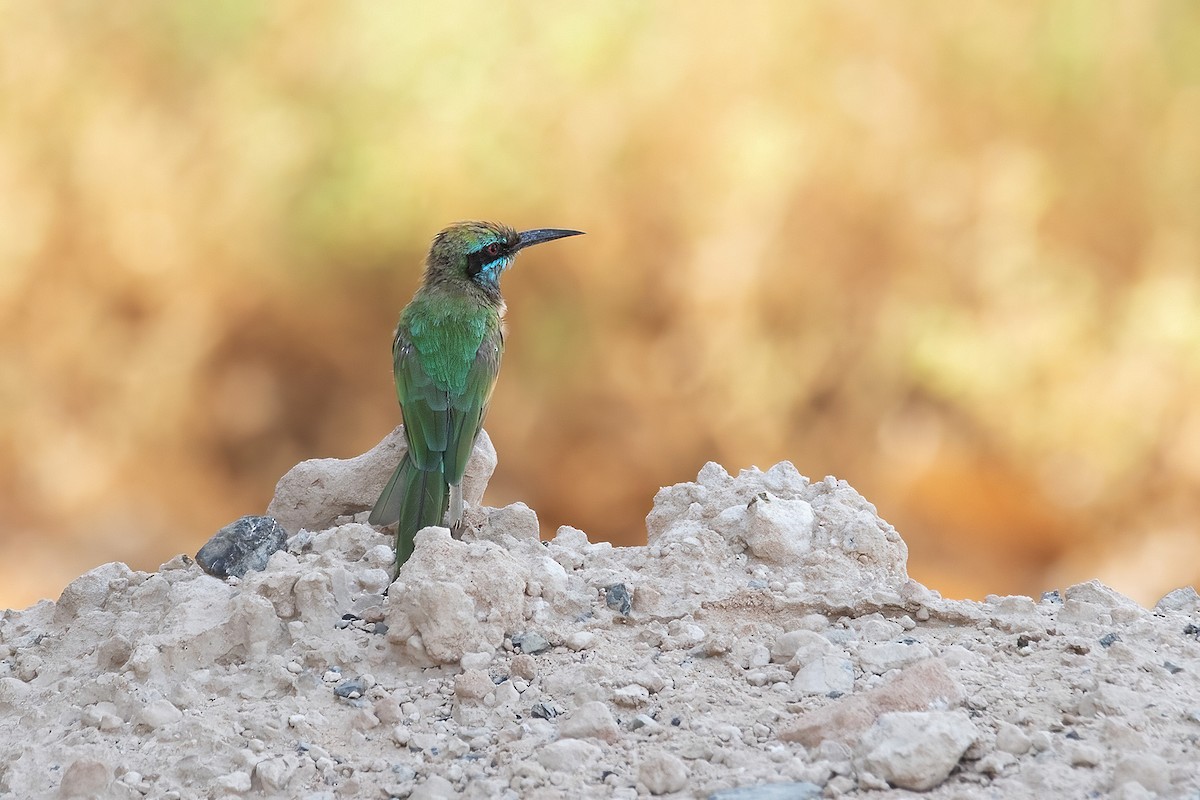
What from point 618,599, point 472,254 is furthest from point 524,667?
point 472,254

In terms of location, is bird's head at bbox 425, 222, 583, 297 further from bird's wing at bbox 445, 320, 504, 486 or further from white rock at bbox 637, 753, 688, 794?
white rock at bbox 637, 753, 688, 794

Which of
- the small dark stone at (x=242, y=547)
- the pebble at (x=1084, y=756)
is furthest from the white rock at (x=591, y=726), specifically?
the small dark stone at (x=242, y=547)

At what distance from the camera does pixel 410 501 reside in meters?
3.51

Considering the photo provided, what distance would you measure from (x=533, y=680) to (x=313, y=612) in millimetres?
613

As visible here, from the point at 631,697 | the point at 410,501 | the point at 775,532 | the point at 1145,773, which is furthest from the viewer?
the point at 410,501

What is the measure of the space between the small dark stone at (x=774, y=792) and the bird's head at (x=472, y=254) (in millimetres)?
2453

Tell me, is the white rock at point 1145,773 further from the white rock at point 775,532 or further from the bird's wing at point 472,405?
the bird's wing at point 472,405

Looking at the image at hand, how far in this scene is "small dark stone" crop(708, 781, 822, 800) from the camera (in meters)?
2.12

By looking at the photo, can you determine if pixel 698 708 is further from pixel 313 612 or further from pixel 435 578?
pixel 313 612

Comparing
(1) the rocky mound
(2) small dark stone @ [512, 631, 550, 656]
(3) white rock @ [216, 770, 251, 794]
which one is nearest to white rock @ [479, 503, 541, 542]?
(1) the rocky mound

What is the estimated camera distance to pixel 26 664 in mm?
3049

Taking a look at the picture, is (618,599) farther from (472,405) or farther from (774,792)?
(472,405)

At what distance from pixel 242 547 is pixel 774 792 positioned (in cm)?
179

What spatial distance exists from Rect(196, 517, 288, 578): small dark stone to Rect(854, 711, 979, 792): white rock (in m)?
1.80
